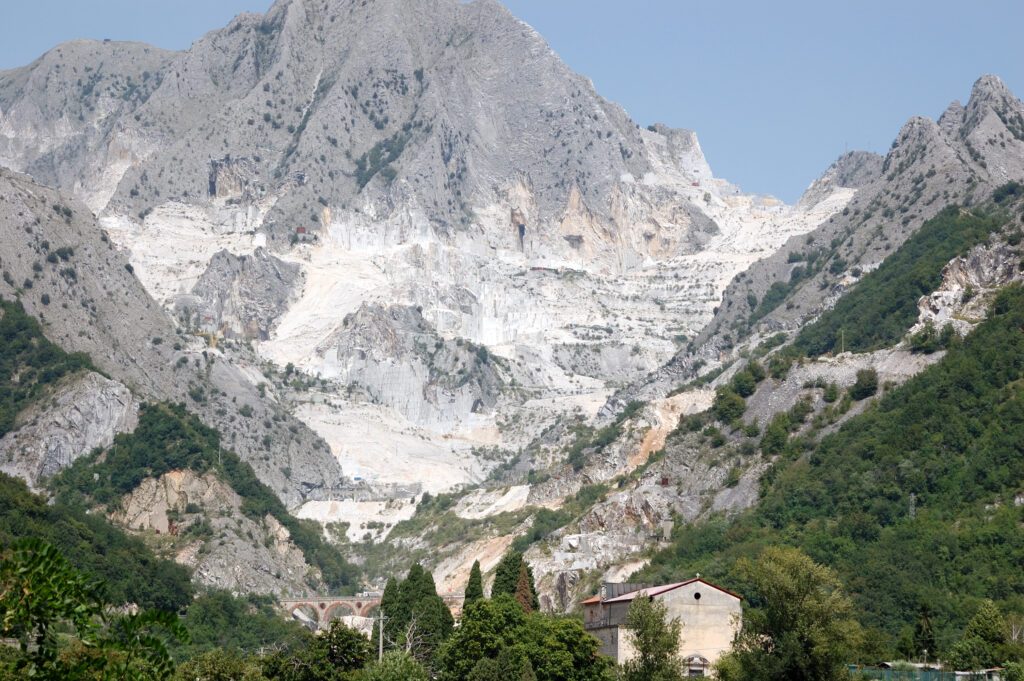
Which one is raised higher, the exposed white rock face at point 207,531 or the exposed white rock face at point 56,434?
the exposed white rock face at point 56,434

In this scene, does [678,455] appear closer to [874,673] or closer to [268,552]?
[268,552]

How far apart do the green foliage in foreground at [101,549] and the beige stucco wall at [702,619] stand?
60.3 m

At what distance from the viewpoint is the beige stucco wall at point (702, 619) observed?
97.8 m

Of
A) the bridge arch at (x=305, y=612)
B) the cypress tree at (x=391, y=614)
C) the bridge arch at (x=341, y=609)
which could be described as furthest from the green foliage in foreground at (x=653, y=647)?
the bridge arch at (x=341, y=609)

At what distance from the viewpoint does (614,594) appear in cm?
11594

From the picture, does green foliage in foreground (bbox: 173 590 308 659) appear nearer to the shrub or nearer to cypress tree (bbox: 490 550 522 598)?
cypress tree (bbox: 490 550 522 598)

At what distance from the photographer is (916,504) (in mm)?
135625

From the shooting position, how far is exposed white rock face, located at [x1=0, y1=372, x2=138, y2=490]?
192 metres

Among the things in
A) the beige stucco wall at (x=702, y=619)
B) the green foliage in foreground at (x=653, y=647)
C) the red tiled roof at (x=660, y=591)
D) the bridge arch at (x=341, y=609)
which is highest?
the bridge arch at (x=341, y=609)

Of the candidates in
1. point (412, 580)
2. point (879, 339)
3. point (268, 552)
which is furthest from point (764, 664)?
point (268, 552)

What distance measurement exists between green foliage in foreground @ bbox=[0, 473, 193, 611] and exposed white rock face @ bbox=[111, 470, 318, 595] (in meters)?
12.5

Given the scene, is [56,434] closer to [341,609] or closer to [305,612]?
[305,612]

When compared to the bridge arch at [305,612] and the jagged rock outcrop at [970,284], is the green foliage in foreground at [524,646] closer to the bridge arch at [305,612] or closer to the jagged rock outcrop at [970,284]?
the jagged rock outcrop at [970,284]

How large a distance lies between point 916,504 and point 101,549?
242 ft
